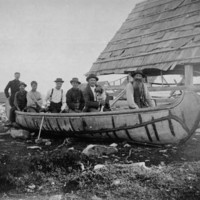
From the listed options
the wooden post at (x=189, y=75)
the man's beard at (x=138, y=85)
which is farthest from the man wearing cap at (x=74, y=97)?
the wooden post at (x=189, y=75)

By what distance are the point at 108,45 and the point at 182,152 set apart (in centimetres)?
888

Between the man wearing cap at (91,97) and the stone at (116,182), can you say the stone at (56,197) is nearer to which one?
the stone at (116,182)

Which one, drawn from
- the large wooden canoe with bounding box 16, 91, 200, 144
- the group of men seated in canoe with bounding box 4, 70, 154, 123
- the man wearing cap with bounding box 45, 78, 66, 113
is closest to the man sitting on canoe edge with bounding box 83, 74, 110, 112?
the group of men seated in canoe with bounding box 4, 70, 154, 123

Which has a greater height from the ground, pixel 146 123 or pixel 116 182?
pixel 146 123

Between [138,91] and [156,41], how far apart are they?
4810 mm

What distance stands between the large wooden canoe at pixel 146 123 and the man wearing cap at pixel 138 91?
0.57 meters

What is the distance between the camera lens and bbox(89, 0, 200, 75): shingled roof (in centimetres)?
990

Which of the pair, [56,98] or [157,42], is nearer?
[56,98]

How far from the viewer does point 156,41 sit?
11.3m

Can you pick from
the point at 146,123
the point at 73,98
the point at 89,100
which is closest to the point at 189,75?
the point at 89,100

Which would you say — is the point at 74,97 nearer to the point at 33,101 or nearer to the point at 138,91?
the point at 33,101

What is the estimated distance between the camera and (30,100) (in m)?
9.91

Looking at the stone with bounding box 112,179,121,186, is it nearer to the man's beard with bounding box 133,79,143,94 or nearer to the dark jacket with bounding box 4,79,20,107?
the man's beard with bounding box 133,79,143,94

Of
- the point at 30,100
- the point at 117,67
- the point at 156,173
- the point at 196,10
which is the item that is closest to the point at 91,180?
the point at 156,173
